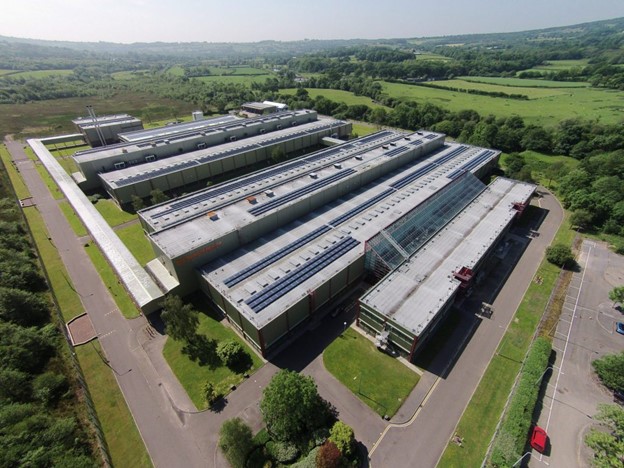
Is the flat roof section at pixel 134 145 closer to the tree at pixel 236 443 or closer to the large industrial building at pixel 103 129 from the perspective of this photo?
the large industrial building at pixel 103 129

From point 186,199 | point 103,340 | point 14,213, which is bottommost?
point 103,340

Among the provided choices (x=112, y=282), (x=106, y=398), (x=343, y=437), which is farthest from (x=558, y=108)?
(x=106, y=398)

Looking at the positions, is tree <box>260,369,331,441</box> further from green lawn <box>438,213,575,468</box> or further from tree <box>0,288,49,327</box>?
tree <box>0,288,49,327</box>

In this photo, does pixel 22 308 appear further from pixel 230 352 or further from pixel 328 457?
pixel 328 457

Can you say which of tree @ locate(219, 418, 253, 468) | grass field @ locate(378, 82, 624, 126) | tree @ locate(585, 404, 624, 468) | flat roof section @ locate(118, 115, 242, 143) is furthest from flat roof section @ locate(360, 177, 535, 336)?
flat roof section @ locate(118, 115, 242, 143)

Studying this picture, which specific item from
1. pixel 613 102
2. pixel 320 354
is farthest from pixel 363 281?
pixel 613 102

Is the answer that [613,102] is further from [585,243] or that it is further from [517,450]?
[517,450]
